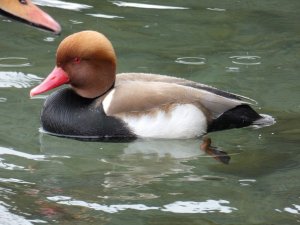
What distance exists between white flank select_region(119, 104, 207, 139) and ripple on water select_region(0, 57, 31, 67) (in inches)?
85.1

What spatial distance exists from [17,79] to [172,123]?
195 cm

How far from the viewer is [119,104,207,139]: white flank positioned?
8.89 meters

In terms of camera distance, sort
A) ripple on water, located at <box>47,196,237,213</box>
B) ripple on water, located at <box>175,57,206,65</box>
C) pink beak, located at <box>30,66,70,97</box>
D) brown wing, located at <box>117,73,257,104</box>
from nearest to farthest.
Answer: ripple on water, located at <box>47,196,237,213</box>, pink beak, located at <box>30,66,70,97</box>, brown wing, located at <box>117,73,257,104</box>, ripple on water, located at <box>175,57,206,65</box>

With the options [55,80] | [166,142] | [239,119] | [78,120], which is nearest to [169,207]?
[166,142]

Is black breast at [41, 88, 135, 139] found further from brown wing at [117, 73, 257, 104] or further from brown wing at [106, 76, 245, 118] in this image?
brown wing at [117, 73, 257, 104]

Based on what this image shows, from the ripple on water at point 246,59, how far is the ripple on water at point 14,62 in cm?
214

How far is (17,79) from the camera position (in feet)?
33.5

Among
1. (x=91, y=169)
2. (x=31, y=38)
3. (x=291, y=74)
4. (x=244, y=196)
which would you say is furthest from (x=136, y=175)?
(x=31, y=38)

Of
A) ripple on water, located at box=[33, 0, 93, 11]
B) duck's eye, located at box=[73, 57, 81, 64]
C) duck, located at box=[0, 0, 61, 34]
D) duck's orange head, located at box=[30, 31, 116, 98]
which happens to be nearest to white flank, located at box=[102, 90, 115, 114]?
duck's orange head, located at box=[30, 31, 116, 98]

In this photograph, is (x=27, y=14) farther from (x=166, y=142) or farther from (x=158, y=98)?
(x=166, y=142)

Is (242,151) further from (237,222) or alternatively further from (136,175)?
(237,222)

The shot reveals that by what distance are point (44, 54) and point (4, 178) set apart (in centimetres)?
350

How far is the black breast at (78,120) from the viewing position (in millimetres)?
8891

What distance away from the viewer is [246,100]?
9.52 meters
